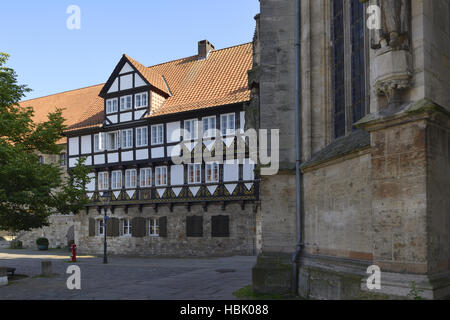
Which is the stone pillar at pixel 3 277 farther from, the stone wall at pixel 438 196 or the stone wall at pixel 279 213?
the stone wall at pixel 438 196

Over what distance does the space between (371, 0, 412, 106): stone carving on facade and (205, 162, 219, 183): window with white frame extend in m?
18.1

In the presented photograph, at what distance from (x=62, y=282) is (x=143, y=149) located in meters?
13.4

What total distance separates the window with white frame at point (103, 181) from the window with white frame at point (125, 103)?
4.42 metres

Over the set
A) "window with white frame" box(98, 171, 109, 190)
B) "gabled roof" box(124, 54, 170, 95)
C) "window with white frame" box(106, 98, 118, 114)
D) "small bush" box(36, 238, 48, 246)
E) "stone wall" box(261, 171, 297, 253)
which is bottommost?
"small bush" box(36, 238, 48, 246)

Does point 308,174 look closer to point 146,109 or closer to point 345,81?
point 345,81

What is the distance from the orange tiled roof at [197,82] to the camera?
24.9 meters

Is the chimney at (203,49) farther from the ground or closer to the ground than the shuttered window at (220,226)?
farther from the ground

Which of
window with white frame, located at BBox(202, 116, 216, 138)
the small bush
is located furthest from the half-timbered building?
the small bush

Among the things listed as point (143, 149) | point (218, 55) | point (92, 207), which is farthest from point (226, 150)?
point (92, 207)

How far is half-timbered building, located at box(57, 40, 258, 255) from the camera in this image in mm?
23797
